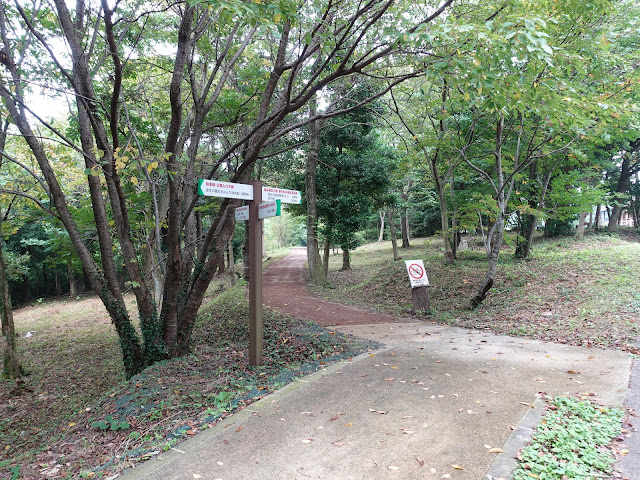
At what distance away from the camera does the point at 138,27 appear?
20.5 feet

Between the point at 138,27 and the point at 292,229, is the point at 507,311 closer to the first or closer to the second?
the point at 138,27

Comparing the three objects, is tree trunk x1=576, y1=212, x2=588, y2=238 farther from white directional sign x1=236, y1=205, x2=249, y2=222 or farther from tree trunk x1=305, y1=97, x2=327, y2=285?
white directional sign x1=236, y1=205, x2=249, y2=222

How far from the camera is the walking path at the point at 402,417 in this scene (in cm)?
265

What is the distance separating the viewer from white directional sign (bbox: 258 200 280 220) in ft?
14.5

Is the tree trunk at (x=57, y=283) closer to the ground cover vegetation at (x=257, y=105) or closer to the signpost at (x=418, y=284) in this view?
the ground cover vegetation at (x=257, y=105)

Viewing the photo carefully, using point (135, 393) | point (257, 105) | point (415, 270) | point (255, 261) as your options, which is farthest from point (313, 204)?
point (135, 393)

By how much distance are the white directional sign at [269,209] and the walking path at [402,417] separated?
2056 millimetres

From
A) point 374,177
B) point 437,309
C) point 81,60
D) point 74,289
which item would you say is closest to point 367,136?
point 374,177

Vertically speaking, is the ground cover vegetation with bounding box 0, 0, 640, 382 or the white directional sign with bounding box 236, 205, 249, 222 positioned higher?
the ground cover vegetation with bounding box 0, 0, 640, 382

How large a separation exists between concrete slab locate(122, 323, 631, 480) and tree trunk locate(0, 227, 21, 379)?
20.2ft

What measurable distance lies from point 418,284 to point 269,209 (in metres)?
5.00

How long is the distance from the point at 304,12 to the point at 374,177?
30.4ft

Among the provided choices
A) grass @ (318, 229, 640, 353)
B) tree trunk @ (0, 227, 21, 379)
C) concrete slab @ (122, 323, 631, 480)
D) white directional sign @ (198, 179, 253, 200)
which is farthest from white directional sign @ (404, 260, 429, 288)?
tree trunk @ (0, 227, 21, 379)

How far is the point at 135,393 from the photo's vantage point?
4.19 m
